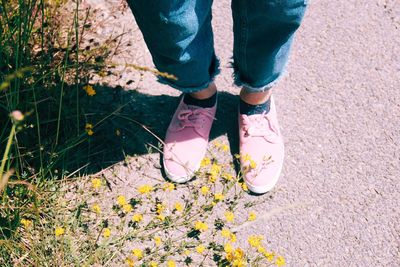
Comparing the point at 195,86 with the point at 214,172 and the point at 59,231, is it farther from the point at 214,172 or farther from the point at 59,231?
the point at 59,231

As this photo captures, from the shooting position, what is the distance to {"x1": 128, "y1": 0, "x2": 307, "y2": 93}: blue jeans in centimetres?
142

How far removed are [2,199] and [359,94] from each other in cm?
157

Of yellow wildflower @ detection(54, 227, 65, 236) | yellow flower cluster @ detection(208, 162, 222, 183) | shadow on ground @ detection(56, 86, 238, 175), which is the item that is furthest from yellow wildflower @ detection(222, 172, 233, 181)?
yellow wildflower @ detection(54, 227, 65, 236)

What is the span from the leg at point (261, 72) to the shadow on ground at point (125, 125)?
0.42 feet

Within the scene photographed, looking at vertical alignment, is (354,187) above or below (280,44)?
below

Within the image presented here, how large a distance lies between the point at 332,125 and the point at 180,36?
987 mm

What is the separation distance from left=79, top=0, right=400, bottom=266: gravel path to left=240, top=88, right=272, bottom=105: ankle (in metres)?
0.17

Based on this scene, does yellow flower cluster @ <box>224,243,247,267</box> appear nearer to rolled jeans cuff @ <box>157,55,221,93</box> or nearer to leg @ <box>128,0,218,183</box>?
leg @ <box>128,0,218,183</box>

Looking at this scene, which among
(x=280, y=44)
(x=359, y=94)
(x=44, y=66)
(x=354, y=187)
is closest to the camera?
(x=280, y=44)

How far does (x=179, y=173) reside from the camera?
1968 millimetres

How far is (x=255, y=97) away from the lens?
201 centimetres

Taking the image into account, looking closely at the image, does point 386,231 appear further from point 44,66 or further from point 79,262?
point 44,66

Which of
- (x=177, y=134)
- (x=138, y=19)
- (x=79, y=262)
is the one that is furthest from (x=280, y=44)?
(x=79, y=262)

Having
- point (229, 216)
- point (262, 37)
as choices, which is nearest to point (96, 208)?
point (229, 216)
